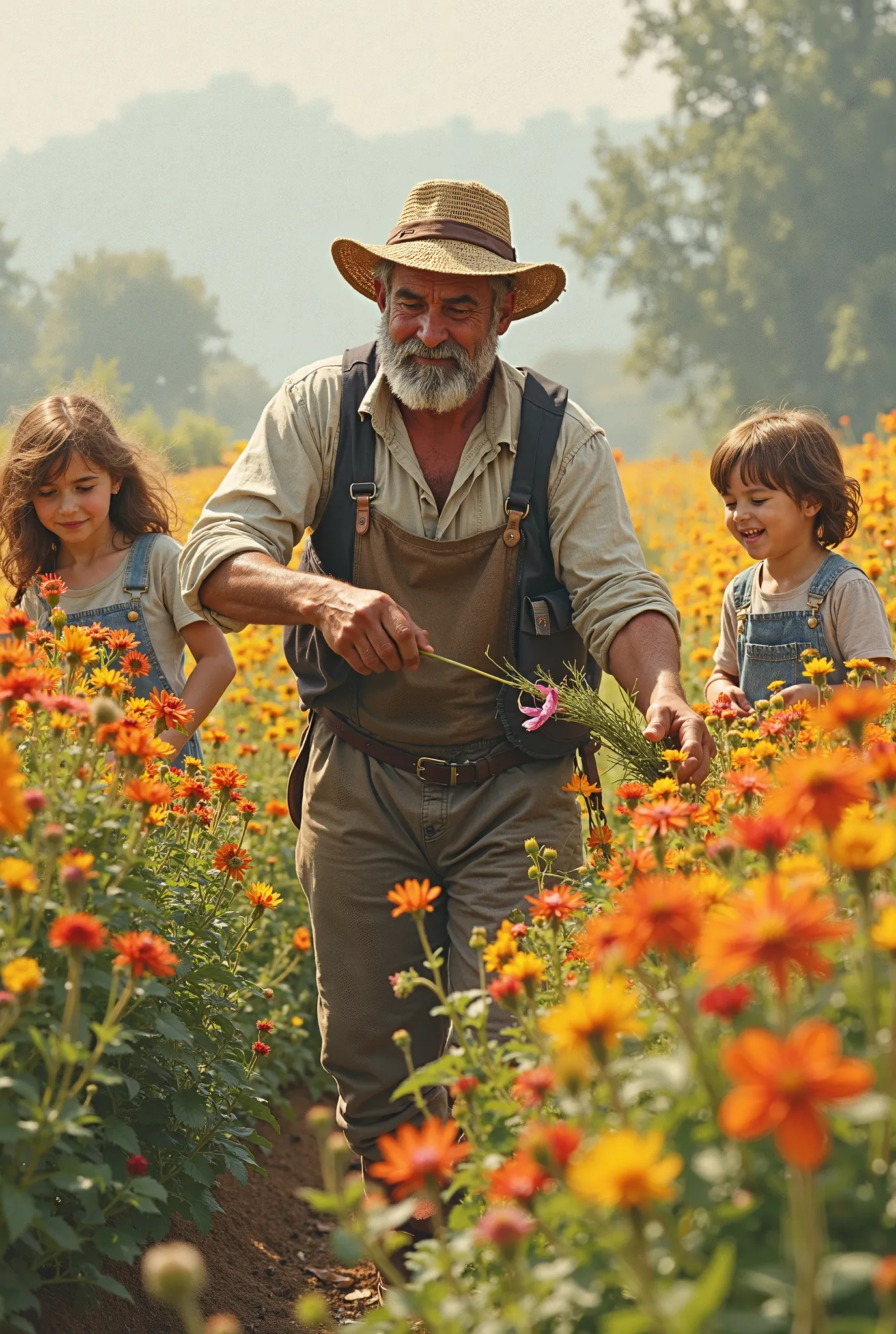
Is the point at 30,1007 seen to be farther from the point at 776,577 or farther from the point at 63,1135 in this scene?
the point at 776,577

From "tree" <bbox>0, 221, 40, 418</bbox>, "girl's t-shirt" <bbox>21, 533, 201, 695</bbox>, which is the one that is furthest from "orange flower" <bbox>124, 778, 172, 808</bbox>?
"tree" <bbox>0, 221, 40, 418</bbox>

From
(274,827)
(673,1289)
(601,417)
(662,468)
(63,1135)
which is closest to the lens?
(673,1289)

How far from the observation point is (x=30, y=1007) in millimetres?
1875

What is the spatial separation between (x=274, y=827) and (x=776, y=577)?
77.1 inches

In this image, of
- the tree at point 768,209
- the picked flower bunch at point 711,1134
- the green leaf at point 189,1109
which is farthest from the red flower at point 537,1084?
the tree at point 768,209

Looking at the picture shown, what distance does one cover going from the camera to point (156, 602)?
407 centimetres

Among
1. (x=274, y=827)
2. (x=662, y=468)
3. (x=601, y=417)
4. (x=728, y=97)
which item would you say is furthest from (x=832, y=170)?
(x=601, y=417)

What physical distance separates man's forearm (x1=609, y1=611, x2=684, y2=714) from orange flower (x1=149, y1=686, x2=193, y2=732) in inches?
39.8

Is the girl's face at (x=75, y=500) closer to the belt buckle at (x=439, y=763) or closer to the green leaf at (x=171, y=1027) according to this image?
the belt buckle at (x=439, y=763)

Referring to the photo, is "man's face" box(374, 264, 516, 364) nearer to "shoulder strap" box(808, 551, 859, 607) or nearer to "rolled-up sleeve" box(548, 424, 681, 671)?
"rolled-up sleeve" box(548, 424, 681, 671)

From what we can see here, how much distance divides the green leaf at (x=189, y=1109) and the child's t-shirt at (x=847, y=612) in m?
1.96

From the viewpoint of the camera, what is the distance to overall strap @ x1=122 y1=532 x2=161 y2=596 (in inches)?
159

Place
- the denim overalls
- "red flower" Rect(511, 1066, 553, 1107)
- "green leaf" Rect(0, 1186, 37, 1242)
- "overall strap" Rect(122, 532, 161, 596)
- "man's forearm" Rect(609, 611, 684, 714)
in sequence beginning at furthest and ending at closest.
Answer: "overall strap" Rect(122, 532, 161, 596) → the denim overalls → "man's forearm" Rect(609, 611, 684, 714) → "green leaf" Rect(0, 1186, 37, 1242) → "red flower" Rect(511, 1066, 553, 1107)

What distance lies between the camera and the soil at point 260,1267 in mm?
2770
